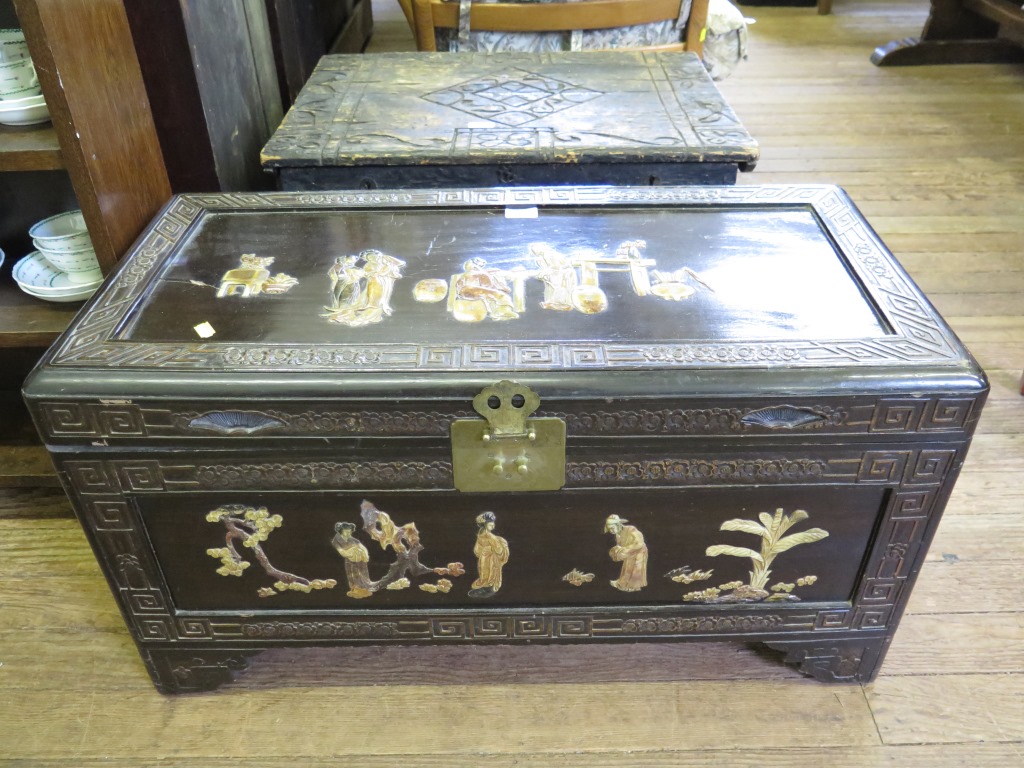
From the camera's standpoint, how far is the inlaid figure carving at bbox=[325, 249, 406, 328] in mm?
1111

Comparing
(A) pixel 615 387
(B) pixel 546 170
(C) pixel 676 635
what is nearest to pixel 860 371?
(A) pixel 615 387

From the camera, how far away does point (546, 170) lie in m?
1.58

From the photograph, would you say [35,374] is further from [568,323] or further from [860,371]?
[860,371]

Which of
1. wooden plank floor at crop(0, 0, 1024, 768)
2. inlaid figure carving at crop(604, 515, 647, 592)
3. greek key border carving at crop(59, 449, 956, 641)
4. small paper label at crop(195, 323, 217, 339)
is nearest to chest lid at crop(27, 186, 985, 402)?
small paper label at crop(195, 323, 217, 339)

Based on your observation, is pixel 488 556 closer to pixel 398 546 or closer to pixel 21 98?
pixel 398 546

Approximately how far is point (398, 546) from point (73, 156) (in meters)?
0.72

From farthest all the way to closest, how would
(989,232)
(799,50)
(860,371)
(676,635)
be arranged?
(799,50)
(989,232)
(676,635)
(860,371)

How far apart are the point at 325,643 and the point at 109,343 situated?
1.72 ft

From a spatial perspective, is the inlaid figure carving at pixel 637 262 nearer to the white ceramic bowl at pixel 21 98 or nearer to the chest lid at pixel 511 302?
the chest lid at pixel 511 302

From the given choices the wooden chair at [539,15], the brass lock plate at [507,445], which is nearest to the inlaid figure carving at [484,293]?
the brass lock plate at [507,445]

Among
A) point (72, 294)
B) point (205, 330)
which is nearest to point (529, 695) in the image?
point (205, 330)

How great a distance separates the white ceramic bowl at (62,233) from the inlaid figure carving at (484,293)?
652 mm

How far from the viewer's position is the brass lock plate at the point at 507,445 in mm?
992

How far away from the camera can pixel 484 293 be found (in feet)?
3.79
